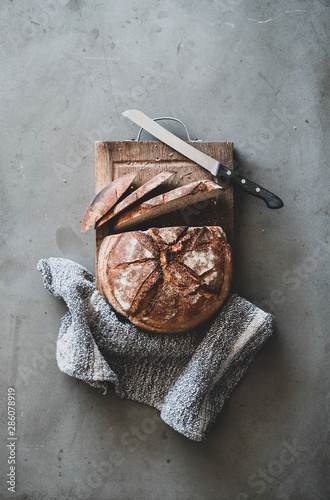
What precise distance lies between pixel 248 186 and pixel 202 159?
22cm

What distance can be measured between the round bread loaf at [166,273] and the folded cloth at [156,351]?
14cm

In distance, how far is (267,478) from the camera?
1756mm

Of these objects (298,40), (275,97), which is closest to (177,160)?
(275,97)

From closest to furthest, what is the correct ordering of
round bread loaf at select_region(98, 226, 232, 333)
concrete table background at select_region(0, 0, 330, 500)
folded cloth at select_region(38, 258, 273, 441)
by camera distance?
round bread loaf at select_region(98, 226, 232, 333), folded cloth at select_region(38, 258, 273, 441), concrete table background at select_region(0, 0, 330, 500)

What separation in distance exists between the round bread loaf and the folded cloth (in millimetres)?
137

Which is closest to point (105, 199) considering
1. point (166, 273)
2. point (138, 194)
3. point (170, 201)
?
point (138, 194)

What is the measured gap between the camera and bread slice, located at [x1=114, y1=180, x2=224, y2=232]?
1516mm

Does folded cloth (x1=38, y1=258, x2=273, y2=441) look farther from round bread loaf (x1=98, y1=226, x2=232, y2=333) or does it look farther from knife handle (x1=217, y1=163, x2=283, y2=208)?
knife handle (x1=217, y1=163, x2=283, y2=208)

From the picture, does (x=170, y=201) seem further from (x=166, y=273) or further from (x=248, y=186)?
(x=248, y=186)

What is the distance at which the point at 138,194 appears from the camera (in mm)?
1532

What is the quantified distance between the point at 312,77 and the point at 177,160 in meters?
0.75

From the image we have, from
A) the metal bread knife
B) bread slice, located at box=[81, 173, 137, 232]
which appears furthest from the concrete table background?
bread slice, located at box=[81, 173, 137, 232]

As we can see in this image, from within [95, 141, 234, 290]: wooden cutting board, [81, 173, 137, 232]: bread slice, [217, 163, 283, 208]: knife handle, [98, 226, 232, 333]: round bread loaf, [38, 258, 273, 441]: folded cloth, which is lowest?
[38, 258, 273, 441]: folded cloth

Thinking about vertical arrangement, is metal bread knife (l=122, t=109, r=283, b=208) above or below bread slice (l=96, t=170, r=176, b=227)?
above
